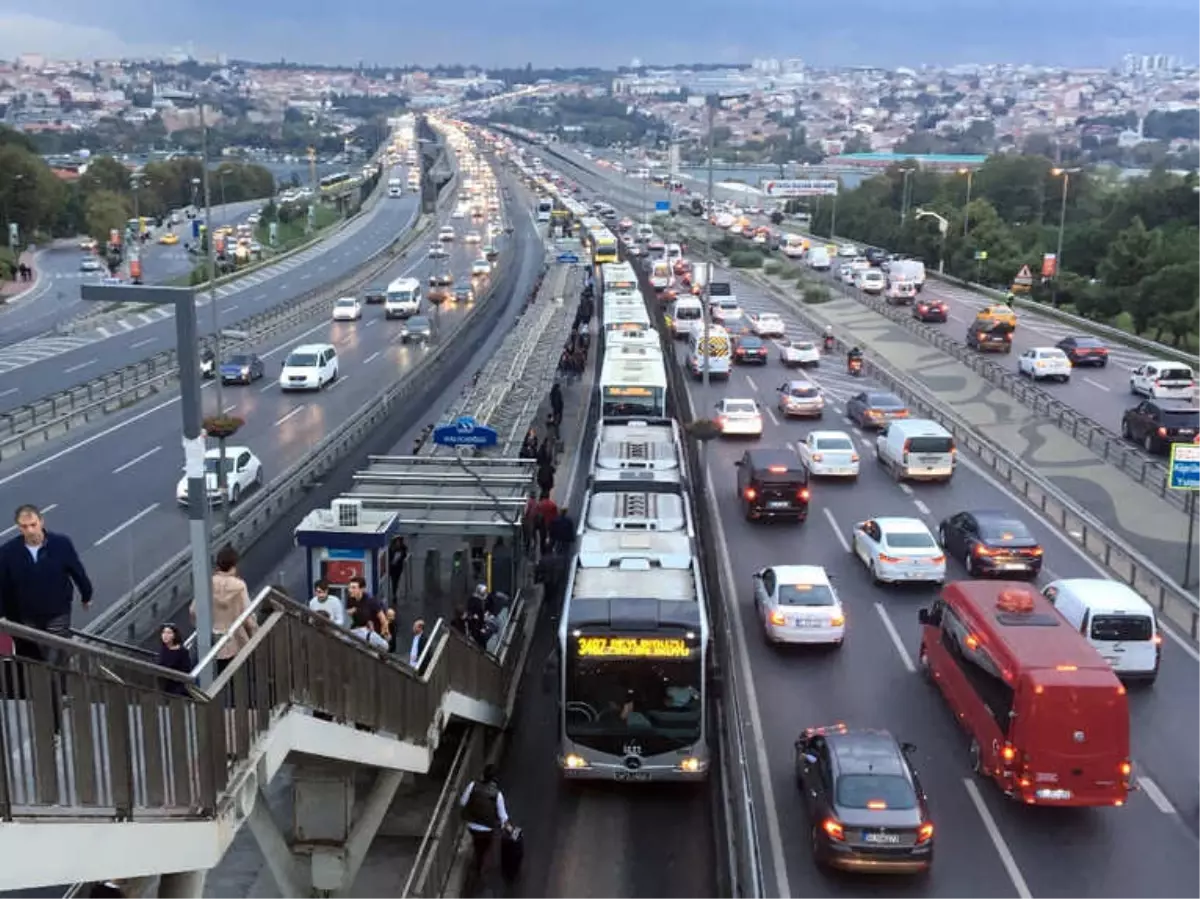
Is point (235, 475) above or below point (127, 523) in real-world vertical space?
above

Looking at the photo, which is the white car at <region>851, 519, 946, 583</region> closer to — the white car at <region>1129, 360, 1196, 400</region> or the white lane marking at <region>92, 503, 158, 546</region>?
the white lane marking at <region>92, 503, 158, 546</region>

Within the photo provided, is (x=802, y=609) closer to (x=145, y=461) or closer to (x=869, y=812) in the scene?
(x=869, y=812)

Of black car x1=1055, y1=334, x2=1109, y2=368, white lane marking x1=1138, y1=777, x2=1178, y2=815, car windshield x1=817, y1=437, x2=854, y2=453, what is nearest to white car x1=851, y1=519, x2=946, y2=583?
white lane marking x1=1138, y1=777, x2=1178, y2=815

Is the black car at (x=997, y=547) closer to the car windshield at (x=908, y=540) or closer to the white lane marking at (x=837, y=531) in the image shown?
the car windshield at (x=908, y=540)

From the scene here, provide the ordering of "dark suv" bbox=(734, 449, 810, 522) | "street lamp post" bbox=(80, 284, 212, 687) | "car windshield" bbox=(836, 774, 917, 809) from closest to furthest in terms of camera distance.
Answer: "street lamp post" bbox=(80, 284, 212, 687), "car windshield" bbox=(836, 774, 917, 809), "dark suv" bbox=(734, 449, 810, 522)

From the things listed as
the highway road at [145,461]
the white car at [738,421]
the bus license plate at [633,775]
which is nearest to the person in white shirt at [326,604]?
the bus license plate at [633,775]

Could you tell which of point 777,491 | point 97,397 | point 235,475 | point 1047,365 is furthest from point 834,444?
point 97,397
